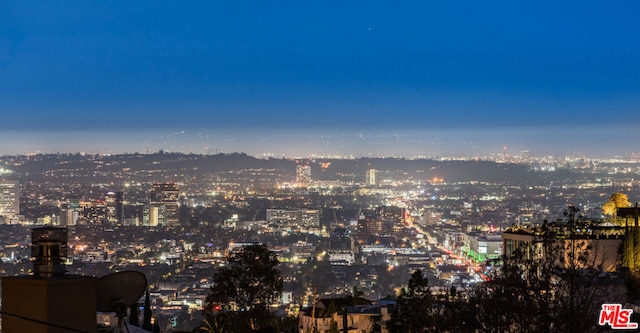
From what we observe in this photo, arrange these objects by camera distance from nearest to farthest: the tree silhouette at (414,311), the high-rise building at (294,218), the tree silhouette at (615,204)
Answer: the tree silhouette at (414,311) < the tree silhouette at (615,204) < the high-rise building at (294,218)

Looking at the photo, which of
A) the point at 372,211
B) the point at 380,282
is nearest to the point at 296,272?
the point at 380,282

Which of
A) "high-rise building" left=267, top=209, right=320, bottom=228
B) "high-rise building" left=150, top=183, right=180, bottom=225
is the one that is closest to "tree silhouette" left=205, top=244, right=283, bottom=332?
"high-rise building" left=267, top=209, right=320, bottom=228

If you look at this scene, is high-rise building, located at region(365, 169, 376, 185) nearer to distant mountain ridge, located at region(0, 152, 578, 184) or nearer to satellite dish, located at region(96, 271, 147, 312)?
distant mountain ridge, located at region(0, 152, 578, 184)

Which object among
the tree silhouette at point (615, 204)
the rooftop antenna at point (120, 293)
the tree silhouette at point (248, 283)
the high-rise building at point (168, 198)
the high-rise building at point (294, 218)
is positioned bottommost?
the high-rise building at point (294, 218)

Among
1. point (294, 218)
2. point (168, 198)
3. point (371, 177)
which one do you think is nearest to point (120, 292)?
point (294, 218)

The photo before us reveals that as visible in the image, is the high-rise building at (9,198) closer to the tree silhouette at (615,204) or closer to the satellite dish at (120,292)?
the tree silhouette at (615,204)

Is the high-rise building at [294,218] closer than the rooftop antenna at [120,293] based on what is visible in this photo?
No

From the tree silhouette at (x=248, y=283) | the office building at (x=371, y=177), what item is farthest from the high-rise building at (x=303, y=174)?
the tree silhouette at (x=248, y=283)
